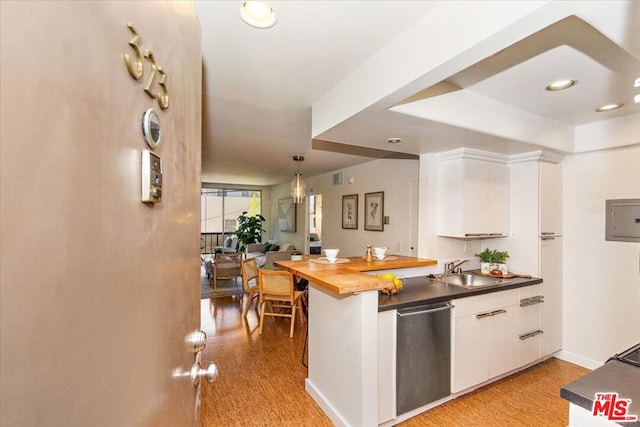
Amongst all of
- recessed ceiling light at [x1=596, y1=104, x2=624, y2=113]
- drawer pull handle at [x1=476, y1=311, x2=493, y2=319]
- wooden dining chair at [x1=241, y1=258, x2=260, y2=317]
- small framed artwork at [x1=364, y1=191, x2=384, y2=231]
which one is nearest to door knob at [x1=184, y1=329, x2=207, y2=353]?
drawer pull handle at [x1=476, y1=311, x2=493, y2=319]

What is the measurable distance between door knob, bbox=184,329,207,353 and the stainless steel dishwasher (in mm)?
1449

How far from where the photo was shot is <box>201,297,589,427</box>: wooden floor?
2137 millimetres

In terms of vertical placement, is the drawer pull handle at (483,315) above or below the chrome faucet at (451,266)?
below

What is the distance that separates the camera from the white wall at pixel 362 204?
4320mm

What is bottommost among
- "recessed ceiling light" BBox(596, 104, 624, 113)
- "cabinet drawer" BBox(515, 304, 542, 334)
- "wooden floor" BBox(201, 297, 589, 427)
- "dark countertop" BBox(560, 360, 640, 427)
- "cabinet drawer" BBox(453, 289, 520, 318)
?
"wooden floor" BBox(201, 297, 589, 427)

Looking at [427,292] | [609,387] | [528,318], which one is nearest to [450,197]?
[427,292]

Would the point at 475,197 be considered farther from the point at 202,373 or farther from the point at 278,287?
the point at 202,373

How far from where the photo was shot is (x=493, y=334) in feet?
8.34

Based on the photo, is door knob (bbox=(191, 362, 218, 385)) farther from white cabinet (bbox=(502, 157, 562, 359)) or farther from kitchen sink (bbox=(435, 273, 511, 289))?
white cabinet (bbox=(502, 157, 562, 359))

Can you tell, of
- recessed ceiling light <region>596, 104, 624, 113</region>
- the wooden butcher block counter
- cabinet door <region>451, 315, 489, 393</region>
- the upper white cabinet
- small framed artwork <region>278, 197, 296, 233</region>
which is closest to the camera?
the wooden butcher block counter

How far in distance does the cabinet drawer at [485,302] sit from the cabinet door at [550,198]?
775mm

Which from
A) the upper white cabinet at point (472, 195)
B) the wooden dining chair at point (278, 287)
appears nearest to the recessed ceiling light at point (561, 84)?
the upper white cabinet at point (472, 195)

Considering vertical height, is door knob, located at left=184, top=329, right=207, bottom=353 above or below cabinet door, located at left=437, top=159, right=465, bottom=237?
below

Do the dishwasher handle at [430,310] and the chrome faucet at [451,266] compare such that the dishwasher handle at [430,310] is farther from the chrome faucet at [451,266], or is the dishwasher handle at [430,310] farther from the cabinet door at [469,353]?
the chrome faucet at [451,266]
